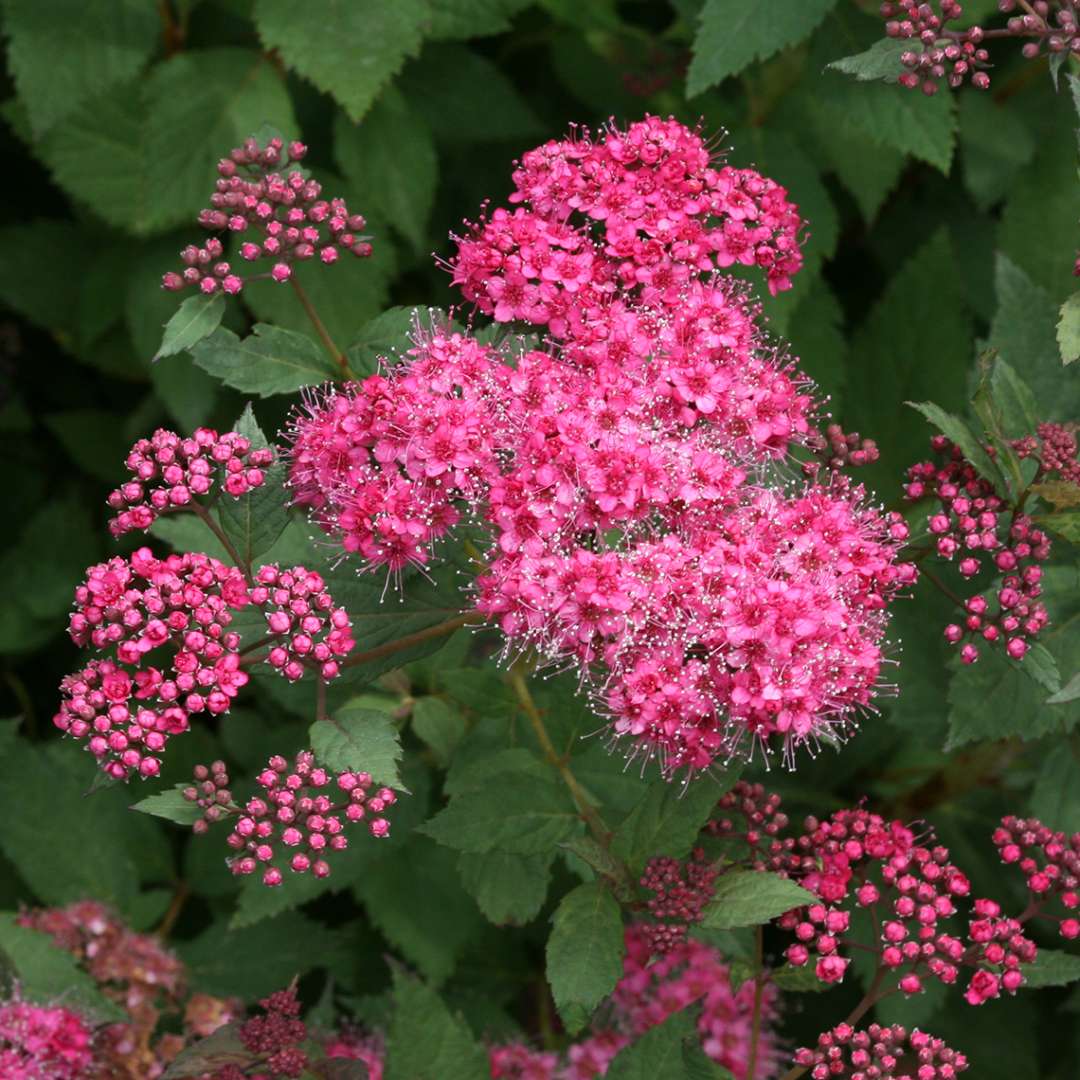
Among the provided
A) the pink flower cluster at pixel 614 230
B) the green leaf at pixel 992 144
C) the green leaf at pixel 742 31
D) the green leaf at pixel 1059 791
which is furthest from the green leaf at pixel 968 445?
the green leaf at pixel 992 144

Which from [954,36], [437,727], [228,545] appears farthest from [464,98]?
[228,545]

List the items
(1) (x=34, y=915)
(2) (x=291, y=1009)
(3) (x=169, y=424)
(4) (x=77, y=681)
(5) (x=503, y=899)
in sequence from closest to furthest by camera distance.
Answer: (4) (x=77, y=681) → (2) (x=291, y=1009) → (5) (x=503, y=899) → (1) (x=34, y=915) → (3) (x=169, y=424)

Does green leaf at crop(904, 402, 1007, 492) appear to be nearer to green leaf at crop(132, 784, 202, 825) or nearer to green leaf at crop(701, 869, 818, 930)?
green leaf at crop(701, 869, 818, 930)

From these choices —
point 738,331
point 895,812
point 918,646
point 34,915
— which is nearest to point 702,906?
point 738,331

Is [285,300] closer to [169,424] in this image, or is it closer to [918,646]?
[169,424]

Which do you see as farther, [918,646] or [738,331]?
[918,646]
